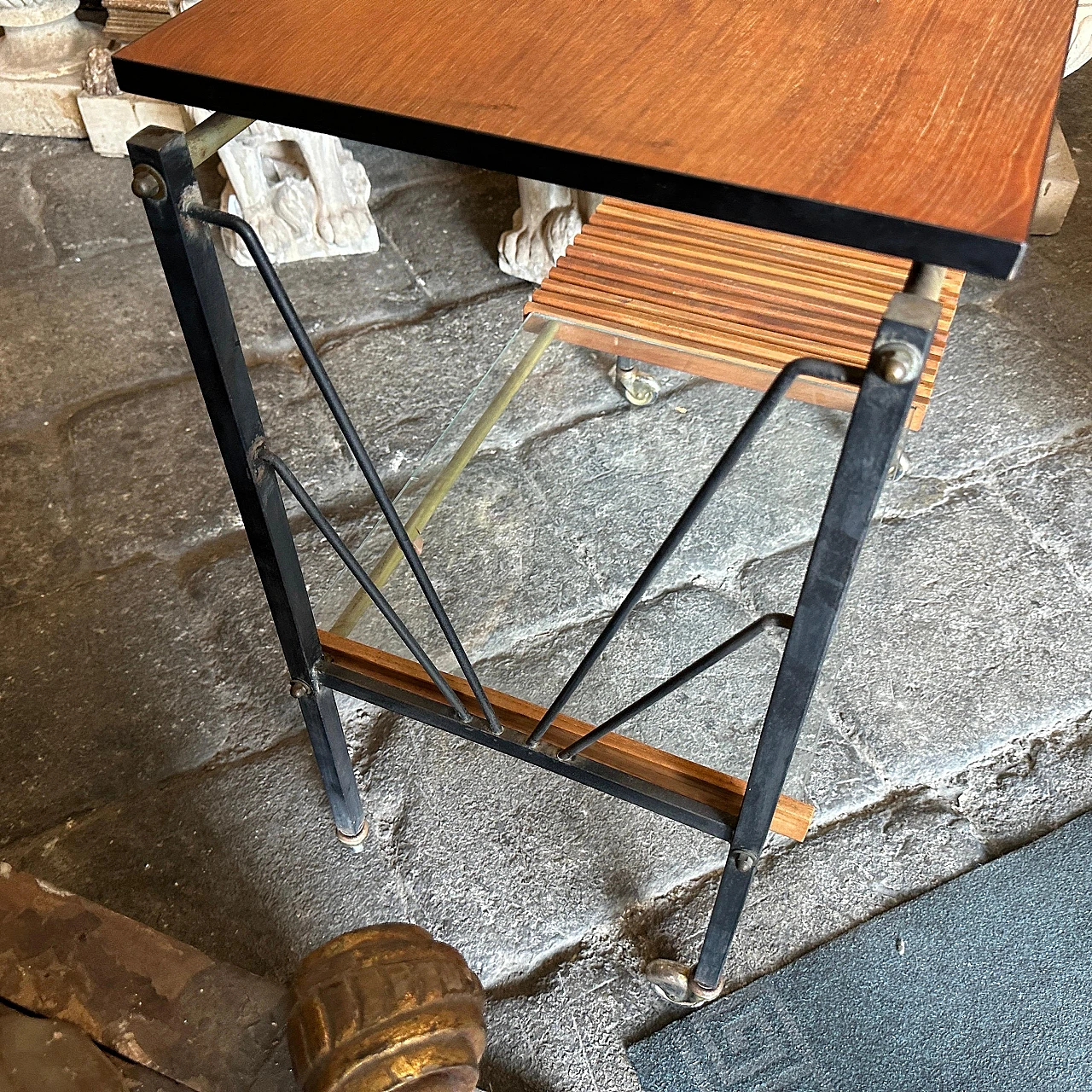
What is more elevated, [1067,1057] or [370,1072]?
[370,1072]

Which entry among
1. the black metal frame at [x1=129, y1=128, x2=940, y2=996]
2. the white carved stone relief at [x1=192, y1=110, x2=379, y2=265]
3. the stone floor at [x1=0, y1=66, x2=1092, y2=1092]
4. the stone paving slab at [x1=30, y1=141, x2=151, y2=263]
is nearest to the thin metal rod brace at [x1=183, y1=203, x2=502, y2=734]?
the black metal frame at [x1=129, y1=128, x2=940, y2=996]

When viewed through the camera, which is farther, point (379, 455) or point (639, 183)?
point (379, 455)

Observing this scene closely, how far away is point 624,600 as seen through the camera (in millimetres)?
1154

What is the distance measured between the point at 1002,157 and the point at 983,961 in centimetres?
115

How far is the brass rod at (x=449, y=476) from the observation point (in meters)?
1.50

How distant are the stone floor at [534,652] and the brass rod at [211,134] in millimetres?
746

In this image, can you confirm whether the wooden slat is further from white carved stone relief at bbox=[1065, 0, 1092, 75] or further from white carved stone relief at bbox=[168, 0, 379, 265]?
white carved stone relief at bbox=[1065, 0, 1092, 75]

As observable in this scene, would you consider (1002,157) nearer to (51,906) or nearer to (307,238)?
(51,906)

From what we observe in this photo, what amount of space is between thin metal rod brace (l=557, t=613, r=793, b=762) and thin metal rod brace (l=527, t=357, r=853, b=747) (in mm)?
47

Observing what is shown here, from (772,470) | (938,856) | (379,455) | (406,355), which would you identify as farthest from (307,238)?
(938,856)

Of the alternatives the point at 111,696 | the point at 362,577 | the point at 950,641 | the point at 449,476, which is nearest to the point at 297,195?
the point at 449,476

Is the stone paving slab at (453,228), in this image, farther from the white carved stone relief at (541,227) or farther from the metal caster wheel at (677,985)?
the metal caster wheel at (677,985)

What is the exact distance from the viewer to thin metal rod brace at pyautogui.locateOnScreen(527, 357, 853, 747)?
0.81 m

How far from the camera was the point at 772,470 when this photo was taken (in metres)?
1.89
